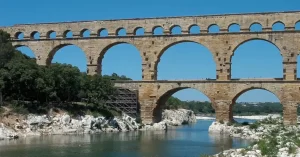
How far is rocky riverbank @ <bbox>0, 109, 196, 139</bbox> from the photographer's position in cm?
3675

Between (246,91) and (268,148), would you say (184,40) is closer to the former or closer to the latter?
(246,91)

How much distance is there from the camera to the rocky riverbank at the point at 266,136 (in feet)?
62.2

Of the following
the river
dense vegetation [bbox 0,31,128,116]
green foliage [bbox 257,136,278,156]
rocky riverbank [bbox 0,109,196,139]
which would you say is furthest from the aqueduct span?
green foliage [bbox 257,136,278,156]

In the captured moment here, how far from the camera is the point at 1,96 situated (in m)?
40.0

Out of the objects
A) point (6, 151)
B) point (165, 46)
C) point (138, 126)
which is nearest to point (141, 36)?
point (165, 46)

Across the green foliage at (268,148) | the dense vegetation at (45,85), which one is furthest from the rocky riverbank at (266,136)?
the dense vegetation at (45,85)

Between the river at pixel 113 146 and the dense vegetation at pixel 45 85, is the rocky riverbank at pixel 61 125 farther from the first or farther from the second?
the dense vegetation at pixel 45 85

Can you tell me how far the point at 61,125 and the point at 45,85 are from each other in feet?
12.2

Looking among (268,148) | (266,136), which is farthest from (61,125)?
(268,148)

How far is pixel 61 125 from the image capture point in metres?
40.2

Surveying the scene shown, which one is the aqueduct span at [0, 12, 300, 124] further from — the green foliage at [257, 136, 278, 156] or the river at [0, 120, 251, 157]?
the green foliage at [257, 136, 278, 156]

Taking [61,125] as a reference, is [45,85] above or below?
above

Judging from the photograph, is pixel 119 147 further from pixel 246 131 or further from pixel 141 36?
pixel 141 36

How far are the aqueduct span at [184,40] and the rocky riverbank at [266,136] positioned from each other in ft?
5.86
